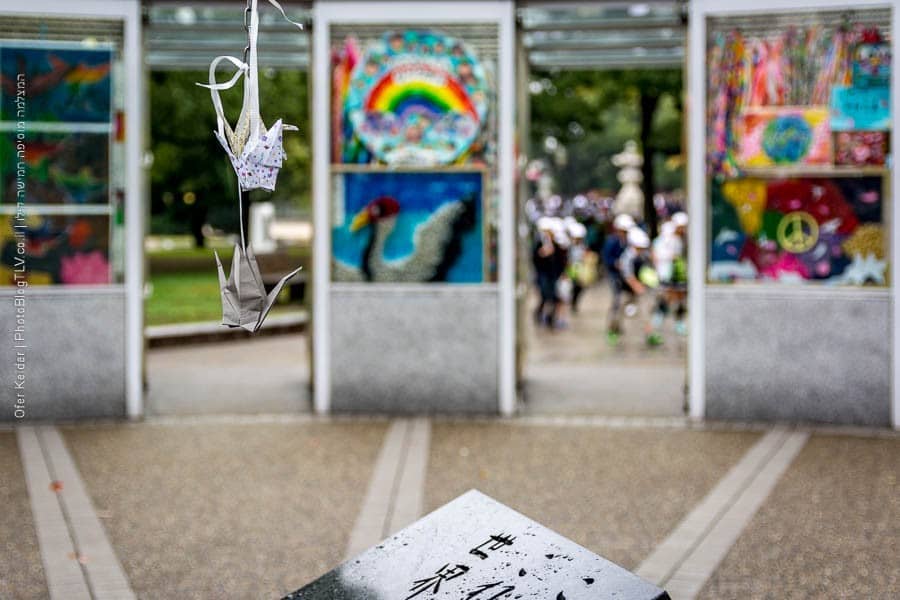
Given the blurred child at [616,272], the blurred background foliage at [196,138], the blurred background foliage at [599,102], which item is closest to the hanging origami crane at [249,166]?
the blurred child at [616,272]

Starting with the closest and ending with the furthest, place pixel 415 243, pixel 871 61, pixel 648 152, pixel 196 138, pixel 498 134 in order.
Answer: pixel 871 61 < pixel 498 134 < pixel 415 243 < pixel 648 152 < pixel 196 138

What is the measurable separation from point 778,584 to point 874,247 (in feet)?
14.3

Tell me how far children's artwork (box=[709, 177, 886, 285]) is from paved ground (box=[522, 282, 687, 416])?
1417mm

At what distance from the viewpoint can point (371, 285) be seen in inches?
372

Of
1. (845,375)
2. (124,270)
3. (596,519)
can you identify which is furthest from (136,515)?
(845,375)

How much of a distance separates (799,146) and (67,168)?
5.61m

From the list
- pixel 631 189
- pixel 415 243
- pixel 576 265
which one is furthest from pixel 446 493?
pixel 631 189

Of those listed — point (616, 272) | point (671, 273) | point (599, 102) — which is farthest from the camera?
point (599, 102)

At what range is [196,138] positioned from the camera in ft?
100

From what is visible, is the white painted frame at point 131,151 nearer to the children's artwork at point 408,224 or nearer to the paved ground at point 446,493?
the paved ground at point 446,493

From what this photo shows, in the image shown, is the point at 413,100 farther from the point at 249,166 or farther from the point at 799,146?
the point at 249,166

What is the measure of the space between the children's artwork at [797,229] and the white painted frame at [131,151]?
447cm

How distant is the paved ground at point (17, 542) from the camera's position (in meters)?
5.27

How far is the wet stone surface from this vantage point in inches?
138
